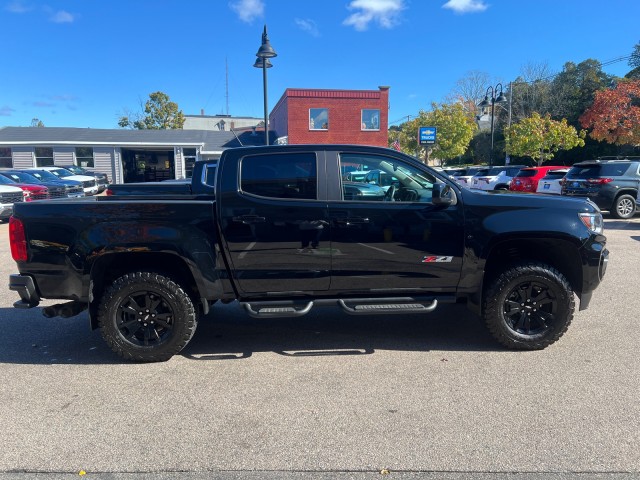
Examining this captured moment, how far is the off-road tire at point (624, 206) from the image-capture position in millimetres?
13688

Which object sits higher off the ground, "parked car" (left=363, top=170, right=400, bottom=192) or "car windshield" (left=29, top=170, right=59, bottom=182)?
"parked car" (left=363, top=170, right=400, bottom=192)

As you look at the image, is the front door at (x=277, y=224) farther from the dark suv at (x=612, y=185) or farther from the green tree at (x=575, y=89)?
the green tree at (x=575, y=89)

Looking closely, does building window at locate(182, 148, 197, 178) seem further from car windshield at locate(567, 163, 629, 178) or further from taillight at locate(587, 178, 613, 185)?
taillight at locate(587, 178, 613, 185)

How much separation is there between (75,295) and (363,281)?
256 centimetres

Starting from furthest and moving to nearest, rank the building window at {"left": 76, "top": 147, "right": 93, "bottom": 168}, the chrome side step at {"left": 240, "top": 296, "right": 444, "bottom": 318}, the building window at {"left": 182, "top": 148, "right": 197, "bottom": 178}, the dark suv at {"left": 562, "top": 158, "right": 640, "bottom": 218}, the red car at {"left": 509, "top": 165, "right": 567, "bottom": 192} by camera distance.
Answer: the building window at {"left": 182, "top": 148, "right": 197, "bottom": 178} < the building window at {"left": 76, "top": 147, "right": 93, "bottom": 168} < the red car at {"left": 509, "top": 165, "right": 567, "bottom": 192} < the dark suv at {"left": 562, "top": 158, "right": 640, "bottom": 218} < the chrome side step at {"left": 240, "top": 296, "right": 444, "bottom": 318}

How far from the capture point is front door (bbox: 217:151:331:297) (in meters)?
4.18

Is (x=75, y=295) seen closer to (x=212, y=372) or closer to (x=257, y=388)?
(x=212, y=372)

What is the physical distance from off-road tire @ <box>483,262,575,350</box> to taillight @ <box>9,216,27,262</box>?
417 centimetres

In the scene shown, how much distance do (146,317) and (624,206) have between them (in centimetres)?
1415

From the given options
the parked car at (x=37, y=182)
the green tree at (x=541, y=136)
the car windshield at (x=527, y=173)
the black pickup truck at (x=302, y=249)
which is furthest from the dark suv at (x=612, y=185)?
the green tree at (x=541, y=136)

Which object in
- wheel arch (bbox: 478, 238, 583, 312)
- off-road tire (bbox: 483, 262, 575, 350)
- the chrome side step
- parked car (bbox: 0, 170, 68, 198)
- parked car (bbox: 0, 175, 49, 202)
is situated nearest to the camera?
the chrome side step

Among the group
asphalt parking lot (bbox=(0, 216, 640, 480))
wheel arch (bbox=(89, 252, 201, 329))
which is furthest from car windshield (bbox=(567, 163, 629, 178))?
wheel arch (bbox=(89, 252, 201, 329))

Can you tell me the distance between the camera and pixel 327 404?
3562 millimetres

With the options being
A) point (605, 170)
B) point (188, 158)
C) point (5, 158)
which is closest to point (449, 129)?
point (188, 158)
